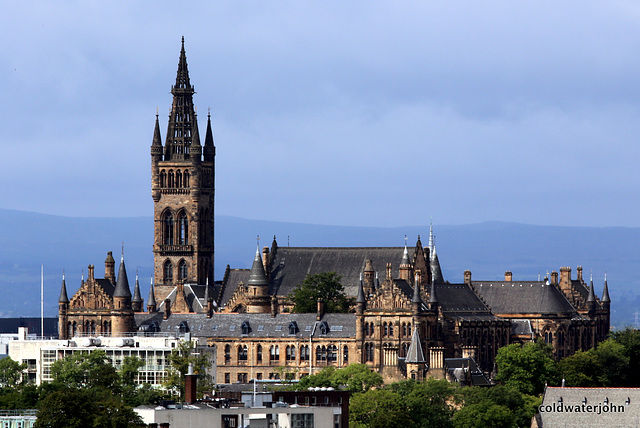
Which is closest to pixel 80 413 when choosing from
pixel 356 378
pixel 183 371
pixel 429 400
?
pixel 429 400

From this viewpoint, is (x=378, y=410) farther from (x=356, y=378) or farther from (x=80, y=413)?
(x=80, y=413)

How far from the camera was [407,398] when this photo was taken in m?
169

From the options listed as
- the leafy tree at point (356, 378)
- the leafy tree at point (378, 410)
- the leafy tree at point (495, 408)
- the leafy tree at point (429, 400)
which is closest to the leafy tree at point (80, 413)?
the leafy tree at point (378, 410)

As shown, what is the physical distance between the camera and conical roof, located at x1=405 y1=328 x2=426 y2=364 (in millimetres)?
197000

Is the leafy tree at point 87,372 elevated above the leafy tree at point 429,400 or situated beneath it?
elevated above

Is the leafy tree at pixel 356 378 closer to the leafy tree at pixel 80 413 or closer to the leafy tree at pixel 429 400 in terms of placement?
the leafy tree at pixel 429 400

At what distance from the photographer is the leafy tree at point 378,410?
6088 inches

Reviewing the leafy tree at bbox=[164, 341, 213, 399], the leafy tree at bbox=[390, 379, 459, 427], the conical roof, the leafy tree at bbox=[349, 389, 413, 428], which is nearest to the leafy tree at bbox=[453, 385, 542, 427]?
the leafy tree at bbox=[390, 379, 459, 427]

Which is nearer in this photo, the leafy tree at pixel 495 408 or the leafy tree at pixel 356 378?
the leafy tree at pixel 495 408

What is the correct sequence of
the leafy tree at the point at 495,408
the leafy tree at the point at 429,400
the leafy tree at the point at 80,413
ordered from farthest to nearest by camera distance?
the leafy tree at the point at 495,408
the leafy tree at the point at 429,400
the leafy tree at the point at 80,413

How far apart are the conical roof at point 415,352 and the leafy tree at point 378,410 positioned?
23.8 m

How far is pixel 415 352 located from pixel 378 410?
3518cm

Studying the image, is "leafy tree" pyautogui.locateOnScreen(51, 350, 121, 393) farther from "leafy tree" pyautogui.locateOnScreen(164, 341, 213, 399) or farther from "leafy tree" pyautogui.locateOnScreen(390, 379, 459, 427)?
"leafy tree" pyautogui.locateOnScreen(390, 379, 459, 427)

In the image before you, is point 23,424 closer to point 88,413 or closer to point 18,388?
point 88,413
